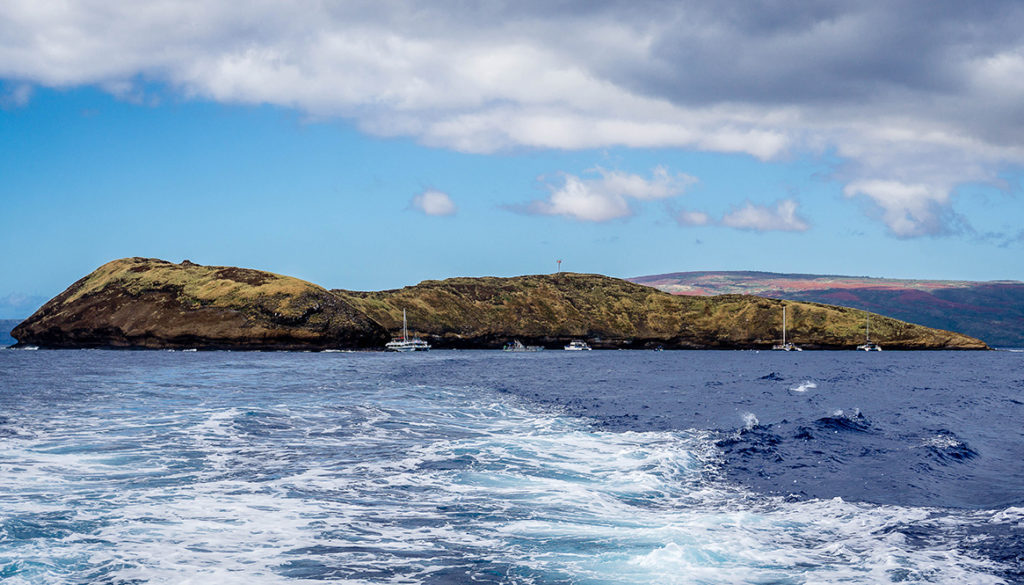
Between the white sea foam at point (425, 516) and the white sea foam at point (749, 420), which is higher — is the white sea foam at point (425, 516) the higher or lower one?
the higher one

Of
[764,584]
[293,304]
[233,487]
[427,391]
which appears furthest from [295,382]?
[293,304]

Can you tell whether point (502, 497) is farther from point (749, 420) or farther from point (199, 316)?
point (199, 316)

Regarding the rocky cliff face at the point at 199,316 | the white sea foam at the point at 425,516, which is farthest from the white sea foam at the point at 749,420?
the rocky cliff face at the point at 199,316

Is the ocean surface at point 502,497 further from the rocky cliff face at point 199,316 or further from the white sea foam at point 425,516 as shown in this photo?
the rocky cliff face at point 199,316

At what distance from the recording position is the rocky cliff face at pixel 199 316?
162m

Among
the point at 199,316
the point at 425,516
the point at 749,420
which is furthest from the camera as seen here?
the point at 199,316

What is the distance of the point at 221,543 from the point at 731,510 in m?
8.68

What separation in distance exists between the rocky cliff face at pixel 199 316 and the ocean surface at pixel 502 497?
136 meters

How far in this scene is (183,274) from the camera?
188 meters

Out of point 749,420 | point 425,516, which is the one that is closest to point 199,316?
point 749,420

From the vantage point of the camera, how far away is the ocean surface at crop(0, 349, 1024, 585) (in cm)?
1058

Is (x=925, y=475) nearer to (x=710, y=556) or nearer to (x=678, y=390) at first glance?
(x=710, y=556)

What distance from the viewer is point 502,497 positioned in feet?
49.5

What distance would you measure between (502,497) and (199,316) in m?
164
